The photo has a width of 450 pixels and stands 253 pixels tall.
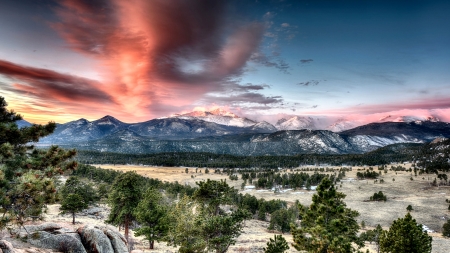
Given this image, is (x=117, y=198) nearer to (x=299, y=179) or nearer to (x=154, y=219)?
(x=154, y=219)

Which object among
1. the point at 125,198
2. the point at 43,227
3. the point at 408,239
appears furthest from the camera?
the point at 125,198

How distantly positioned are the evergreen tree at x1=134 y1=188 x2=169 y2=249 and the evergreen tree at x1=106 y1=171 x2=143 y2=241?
1.59 meters

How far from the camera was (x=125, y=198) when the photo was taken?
36969 mm

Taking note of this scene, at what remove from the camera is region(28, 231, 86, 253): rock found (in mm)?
19781

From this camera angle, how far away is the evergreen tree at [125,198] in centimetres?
3697

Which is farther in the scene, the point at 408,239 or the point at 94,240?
the point at 408,239

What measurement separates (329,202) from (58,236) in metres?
25.1

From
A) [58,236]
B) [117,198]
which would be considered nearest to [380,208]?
[117,198]

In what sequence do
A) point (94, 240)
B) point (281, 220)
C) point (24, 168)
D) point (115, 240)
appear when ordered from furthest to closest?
point (281, 220) → point (115, 240) → point (94, 240) → point (24, 168)

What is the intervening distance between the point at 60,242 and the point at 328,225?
24141 mm

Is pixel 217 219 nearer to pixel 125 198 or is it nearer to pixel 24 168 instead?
pixel 125 198

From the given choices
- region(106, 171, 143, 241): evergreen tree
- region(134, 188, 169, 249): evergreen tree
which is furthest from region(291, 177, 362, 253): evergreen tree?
region(106, 171, 143, 241): evergreen tree

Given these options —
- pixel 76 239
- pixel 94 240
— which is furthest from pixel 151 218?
pixel 76 239

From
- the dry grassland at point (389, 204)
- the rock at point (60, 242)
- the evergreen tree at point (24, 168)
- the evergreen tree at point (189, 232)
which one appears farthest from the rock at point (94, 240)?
the dry grassland at point (389, 204)
